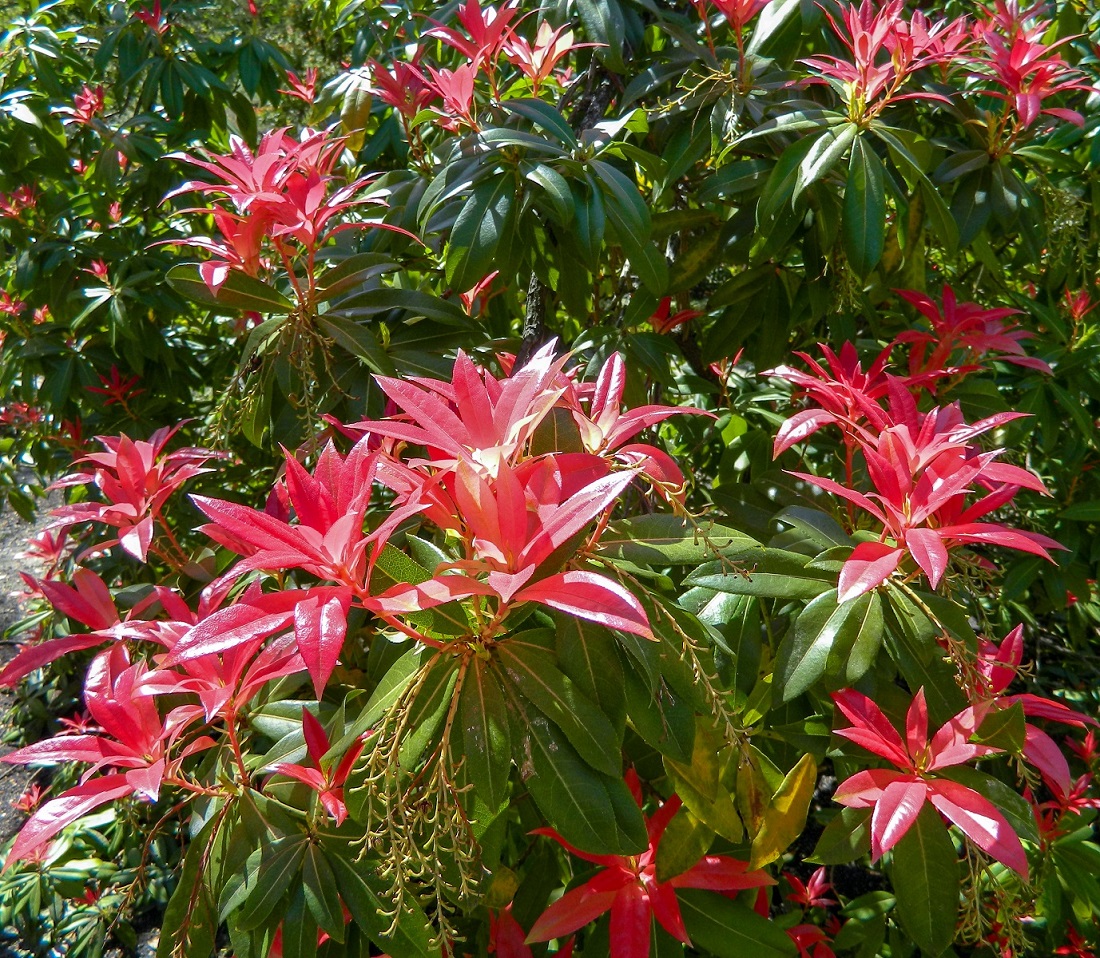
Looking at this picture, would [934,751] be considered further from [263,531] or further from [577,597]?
[263,531]

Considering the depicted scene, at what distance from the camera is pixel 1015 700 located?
0.95 m

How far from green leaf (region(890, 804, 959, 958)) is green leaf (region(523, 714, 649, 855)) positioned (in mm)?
286

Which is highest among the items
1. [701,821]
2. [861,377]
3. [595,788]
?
[861,377]


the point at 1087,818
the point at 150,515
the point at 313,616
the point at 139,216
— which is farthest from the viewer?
the point at 139,216

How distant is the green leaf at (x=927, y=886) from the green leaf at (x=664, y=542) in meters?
0.36

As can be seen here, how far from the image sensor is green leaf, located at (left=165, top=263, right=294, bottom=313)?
1.20m

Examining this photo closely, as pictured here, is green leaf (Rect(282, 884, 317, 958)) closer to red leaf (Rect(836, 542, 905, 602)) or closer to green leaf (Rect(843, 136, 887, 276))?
red leaf (Rect(836, 542, 905, 602))

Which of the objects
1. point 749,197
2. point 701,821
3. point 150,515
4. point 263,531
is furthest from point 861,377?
point 150,515

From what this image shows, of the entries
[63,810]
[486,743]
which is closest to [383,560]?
[486,743]

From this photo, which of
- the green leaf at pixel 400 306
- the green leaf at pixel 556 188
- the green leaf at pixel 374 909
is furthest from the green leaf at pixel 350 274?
the green leaf at pixel 374 909

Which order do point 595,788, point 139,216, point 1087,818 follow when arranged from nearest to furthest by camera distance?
point 595,788 → point 1087,818 → point 139,216

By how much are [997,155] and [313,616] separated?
59.5 inches

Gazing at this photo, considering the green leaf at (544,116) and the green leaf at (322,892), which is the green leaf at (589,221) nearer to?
the green leaf at (544,116)

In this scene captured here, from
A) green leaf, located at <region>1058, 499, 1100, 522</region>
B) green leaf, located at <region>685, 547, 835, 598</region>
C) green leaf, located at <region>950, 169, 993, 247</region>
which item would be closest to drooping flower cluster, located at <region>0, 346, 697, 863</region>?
green leaf, located at <region>685, 547, 835, 598</region>
